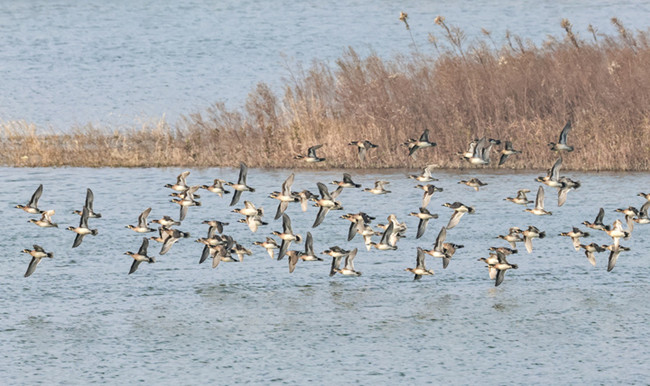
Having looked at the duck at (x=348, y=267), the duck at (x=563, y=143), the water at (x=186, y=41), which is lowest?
the duck at (x=348, y=267)

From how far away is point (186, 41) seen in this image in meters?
71.2

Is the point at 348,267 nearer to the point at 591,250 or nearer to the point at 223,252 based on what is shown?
the point at 223,252

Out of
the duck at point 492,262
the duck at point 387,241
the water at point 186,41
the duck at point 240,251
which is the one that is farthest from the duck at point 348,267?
the water at point 186,41

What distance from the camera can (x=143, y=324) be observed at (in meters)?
19.9

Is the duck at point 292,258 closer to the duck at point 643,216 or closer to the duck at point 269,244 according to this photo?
the duck at point 269,244

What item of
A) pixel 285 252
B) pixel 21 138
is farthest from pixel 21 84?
pixel 285 252

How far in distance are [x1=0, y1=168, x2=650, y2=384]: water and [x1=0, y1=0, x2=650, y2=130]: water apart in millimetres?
16615

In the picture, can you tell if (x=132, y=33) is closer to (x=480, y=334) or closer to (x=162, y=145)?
(x=162, y=145)

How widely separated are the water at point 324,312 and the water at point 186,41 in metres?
16.6

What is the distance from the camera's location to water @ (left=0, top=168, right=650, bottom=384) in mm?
17594

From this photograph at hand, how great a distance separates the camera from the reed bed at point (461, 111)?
32.4 metres

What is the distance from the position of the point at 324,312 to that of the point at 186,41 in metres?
52.3

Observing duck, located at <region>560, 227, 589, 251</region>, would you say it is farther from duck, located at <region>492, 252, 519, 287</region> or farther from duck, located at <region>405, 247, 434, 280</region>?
duck, located at <region>405, 247, 434, 280</region>

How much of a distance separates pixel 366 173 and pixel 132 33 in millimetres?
45299
